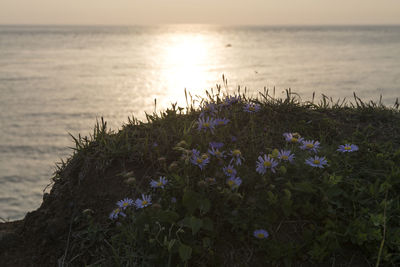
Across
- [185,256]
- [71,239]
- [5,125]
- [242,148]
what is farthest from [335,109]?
[5,125]

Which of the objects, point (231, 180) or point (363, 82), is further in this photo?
point (363, 82)

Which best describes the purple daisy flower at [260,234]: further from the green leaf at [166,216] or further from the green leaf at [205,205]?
the green leaf at [166,216]

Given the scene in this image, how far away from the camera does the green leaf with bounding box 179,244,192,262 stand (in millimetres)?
2139

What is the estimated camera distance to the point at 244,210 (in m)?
2.48

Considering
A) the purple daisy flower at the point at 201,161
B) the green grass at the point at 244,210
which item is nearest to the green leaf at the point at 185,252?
the green grass at the point at 244,210

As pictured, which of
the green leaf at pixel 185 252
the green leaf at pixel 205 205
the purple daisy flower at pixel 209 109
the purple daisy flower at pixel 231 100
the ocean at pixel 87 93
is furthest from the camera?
the ocean at pixel 87 93

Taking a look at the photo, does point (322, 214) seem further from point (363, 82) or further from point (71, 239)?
point (363, 82)

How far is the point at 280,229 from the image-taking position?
97.0 inches

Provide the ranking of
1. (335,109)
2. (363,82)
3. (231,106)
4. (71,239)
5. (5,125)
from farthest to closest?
(363,82) → (5,125) → (335,109) → (231,106) → (71,239)

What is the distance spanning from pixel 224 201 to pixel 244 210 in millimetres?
147

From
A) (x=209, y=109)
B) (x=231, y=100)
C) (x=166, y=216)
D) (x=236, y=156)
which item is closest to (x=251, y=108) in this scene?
(x=231, y=100)

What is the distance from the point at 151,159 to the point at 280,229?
116 centimetres

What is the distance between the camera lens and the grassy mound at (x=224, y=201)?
7.63ft

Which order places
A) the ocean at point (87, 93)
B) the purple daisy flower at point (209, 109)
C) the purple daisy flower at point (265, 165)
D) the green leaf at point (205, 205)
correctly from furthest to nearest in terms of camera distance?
the ocean at point (87, 93) → the purple daisy flower at point (209, 109) → the purple daisy flower at point (265, 165) → the green leaf at point (205, 205)
